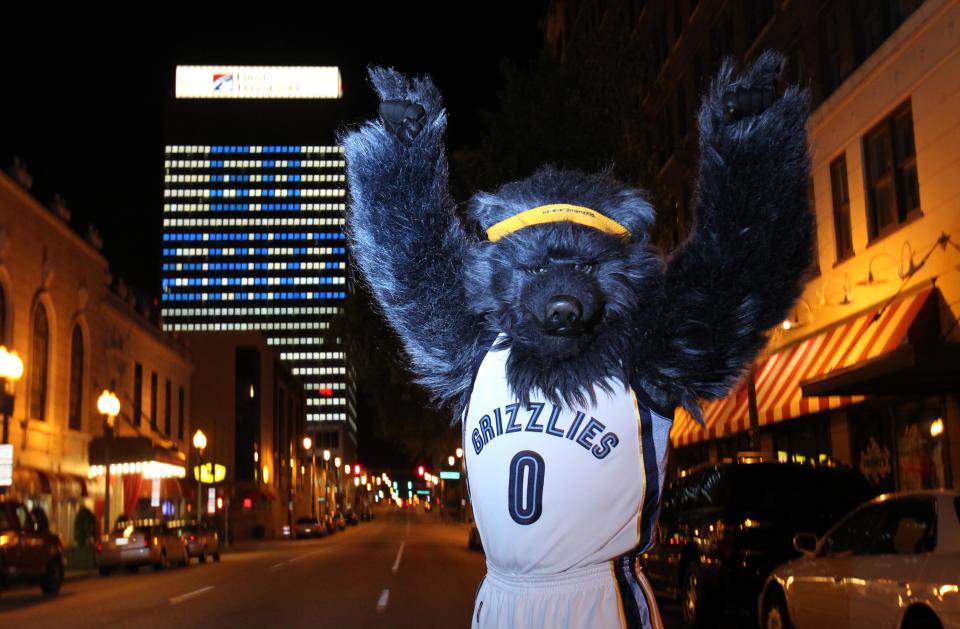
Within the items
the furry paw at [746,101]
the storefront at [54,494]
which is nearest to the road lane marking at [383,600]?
the furry paw at [746,101]

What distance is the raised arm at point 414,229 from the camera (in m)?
2.84

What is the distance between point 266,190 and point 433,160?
13741cm

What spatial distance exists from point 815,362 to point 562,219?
16017mm

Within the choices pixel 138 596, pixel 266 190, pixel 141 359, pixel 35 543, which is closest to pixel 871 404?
pixel 138 596

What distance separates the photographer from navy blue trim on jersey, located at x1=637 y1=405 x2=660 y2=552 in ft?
8.73

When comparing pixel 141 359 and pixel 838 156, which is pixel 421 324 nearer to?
pixel 838 156

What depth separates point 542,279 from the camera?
2.61m

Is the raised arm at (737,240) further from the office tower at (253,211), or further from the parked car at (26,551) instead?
the office tower at (253,211)

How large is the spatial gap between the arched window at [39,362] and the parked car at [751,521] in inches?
921

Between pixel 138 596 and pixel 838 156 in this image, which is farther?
pixel 838 156

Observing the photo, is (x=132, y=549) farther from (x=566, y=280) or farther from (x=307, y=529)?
(x=307, y=529)

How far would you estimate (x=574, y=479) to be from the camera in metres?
2.62

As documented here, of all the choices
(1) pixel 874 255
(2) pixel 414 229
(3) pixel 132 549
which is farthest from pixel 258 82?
(2) pixel 414 229

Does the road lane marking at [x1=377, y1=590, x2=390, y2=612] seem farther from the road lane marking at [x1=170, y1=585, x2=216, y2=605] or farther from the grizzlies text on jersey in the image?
the grizzlies text on jersey
